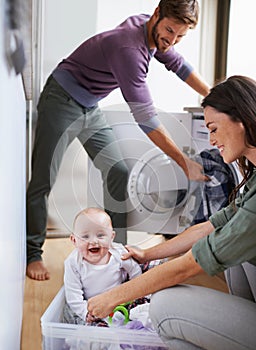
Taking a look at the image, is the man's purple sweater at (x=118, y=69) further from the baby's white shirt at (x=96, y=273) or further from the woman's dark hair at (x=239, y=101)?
the woman's dark hair at (x=239, y=101)

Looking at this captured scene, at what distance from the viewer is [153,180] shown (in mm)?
1979

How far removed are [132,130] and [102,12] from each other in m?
0.57

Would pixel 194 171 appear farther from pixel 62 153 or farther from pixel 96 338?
pixel 96 338

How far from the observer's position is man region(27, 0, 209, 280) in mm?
1936

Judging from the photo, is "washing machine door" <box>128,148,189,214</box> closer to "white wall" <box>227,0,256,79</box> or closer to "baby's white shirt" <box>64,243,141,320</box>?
"baby's white shirt" <box>64,243,141,320</box>

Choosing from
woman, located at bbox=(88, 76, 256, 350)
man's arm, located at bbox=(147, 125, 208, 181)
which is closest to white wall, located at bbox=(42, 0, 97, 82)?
man's arm, located at bbox=(147, 125, 208, 181)

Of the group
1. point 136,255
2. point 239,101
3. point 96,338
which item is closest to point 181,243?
point 136,255

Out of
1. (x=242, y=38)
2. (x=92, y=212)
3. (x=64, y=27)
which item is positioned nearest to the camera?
(x=92, y=212)

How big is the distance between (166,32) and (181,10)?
9 centimetres

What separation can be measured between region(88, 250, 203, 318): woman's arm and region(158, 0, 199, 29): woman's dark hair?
1.04m

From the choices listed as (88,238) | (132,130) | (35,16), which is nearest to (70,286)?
(88,238)

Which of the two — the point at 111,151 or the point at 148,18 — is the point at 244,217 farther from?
the point at 148,18

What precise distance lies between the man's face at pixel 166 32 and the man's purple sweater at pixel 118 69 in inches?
1.3

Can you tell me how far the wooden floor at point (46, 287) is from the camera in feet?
5.52
